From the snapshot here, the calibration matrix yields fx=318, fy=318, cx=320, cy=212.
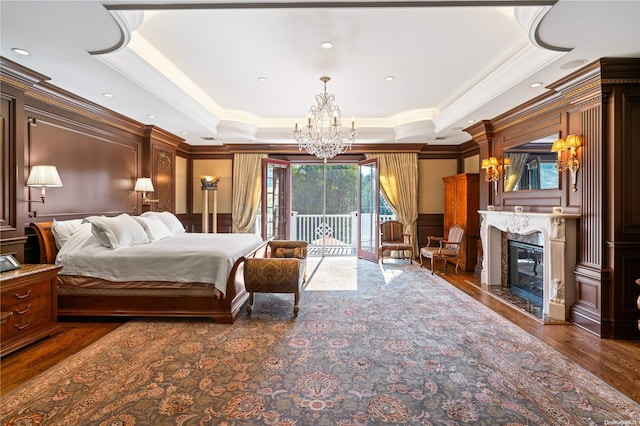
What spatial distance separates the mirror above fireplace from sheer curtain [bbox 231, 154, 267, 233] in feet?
15.7

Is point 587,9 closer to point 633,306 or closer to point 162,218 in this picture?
point 633,306

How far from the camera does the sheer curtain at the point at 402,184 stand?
23.1 ft

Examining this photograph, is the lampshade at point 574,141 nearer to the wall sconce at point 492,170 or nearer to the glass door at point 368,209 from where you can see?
the wall sconce at point 492,170

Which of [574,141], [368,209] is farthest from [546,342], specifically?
[368,209]

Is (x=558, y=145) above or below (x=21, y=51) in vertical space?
below

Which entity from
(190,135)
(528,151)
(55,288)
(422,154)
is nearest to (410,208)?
(422,154)

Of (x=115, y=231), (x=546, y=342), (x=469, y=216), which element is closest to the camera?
(x=546, y=342)

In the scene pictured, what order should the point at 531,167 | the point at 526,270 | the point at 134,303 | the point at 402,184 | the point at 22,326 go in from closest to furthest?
the point at 22,326, the point at 134,303, the point at 531,167, the point at 526,270, the point at 402,184

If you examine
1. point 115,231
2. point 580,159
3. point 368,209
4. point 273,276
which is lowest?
point 273,276

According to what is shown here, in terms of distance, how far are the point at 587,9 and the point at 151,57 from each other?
391 centimetres

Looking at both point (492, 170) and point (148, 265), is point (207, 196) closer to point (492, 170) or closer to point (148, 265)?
point (148, 265)

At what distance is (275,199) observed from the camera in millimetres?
7207

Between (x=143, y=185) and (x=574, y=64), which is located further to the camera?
(x=143, y=185)

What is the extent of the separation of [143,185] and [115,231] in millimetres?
1807
